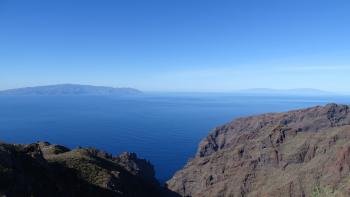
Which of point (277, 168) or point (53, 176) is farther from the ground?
point (53, 176)

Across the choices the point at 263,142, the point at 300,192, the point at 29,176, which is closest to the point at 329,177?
the point at 300,192

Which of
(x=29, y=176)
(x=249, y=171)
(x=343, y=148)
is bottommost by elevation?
(x=249, y=171)

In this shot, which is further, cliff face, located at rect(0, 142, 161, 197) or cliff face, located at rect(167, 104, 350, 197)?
cliff face, located at rect(167, 104, 350, 197)

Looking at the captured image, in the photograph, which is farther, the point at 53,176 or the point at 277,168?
the point at 277,168

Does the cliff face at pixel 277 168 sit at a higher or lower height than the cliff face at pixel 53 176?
lower

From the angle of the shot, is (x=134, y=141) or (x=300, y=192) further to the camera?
(x=134, y=141)

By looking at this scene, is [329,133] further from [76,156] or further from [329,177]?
[76,156]

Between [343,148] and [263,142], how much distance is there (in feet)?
99.7

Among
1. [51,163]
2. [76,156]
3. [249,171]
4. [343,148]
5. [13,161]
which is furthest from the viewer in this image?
[249,171]

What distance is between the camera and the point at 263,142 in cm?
11962

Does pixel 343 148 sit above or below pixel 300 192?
above

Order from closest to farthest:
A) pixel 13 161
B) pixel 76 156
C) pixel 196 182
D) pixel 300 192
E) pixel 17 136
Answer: pixel 13 161
pixel 76 156
pixel 300 192
pixel 196 182
pixel 17 136

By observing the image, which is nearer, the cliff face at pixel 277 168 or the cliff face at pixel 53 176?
the cliff face at pixel 53 176

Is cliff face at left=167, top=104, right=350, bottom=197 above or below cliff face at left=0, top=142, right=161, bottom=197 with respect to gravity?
below
